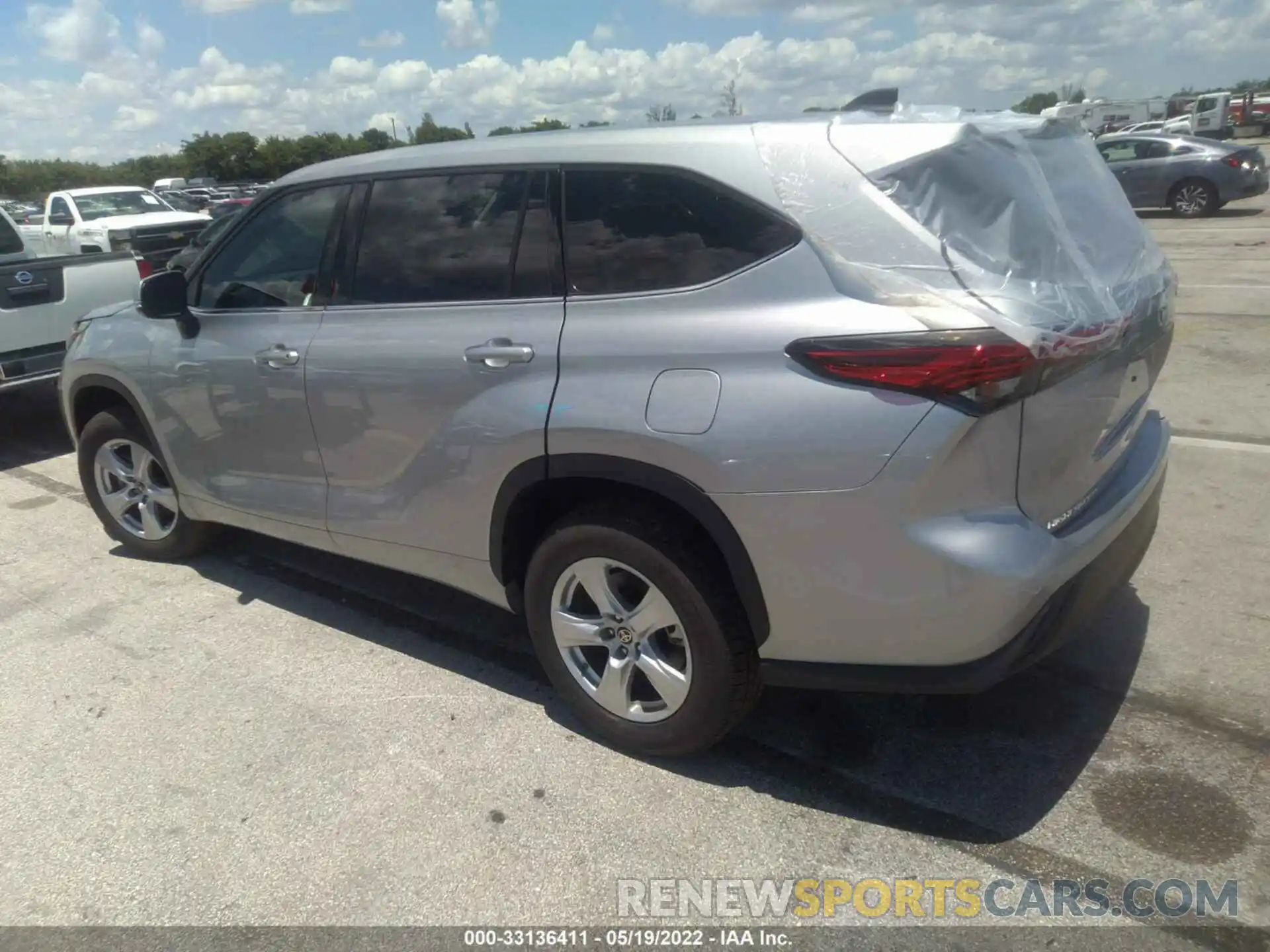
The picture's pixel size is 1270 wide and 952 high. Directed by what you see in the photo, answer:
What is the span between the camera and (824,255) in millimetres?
2494

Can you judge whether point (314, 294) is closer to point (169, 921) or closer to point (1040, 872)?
point (169, 921)

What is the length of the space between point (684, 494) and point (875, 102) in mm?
1342

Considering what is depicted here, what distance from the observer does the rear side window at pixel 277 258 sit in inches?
146

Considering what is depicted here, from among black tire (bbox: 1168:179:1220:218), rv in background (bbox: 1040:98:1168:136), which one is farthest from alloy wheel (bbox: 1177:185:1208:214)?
rv in background (bbox: 1040:98:1168:136)

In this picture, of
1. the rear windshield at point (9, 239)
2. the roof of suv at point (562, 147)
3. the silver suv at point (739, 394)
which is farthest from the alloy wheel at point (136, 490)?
the rear windshield at point (9, 239)

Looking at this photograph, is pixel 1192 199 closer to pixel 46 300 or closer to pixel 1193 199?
pixel 1193 199

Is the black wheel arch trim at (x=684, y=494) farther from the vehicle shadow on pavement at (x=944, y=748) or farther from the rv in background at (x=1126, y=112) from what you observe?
the rv in background at (x=1126, y=112)

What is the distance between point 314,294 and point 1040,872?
9.87 ft

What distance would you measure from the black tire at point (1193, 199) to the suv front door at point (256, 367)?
1817 centimetres

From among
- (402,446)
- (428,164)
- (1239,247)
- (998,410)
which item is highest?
(428,164)

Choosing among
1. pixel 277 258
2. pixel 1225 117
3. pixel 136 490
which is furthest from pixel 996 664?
pixel 1225 117

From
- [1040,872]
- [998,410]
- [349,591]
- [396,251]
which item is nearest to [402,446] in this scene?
[396,251]

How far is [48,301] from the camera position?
6801mm

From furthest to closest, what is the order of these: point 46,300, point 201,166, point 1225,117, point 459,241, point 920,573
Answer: point 201,166
point 1225,117
point 46,300
point 459,241
point 920,573
